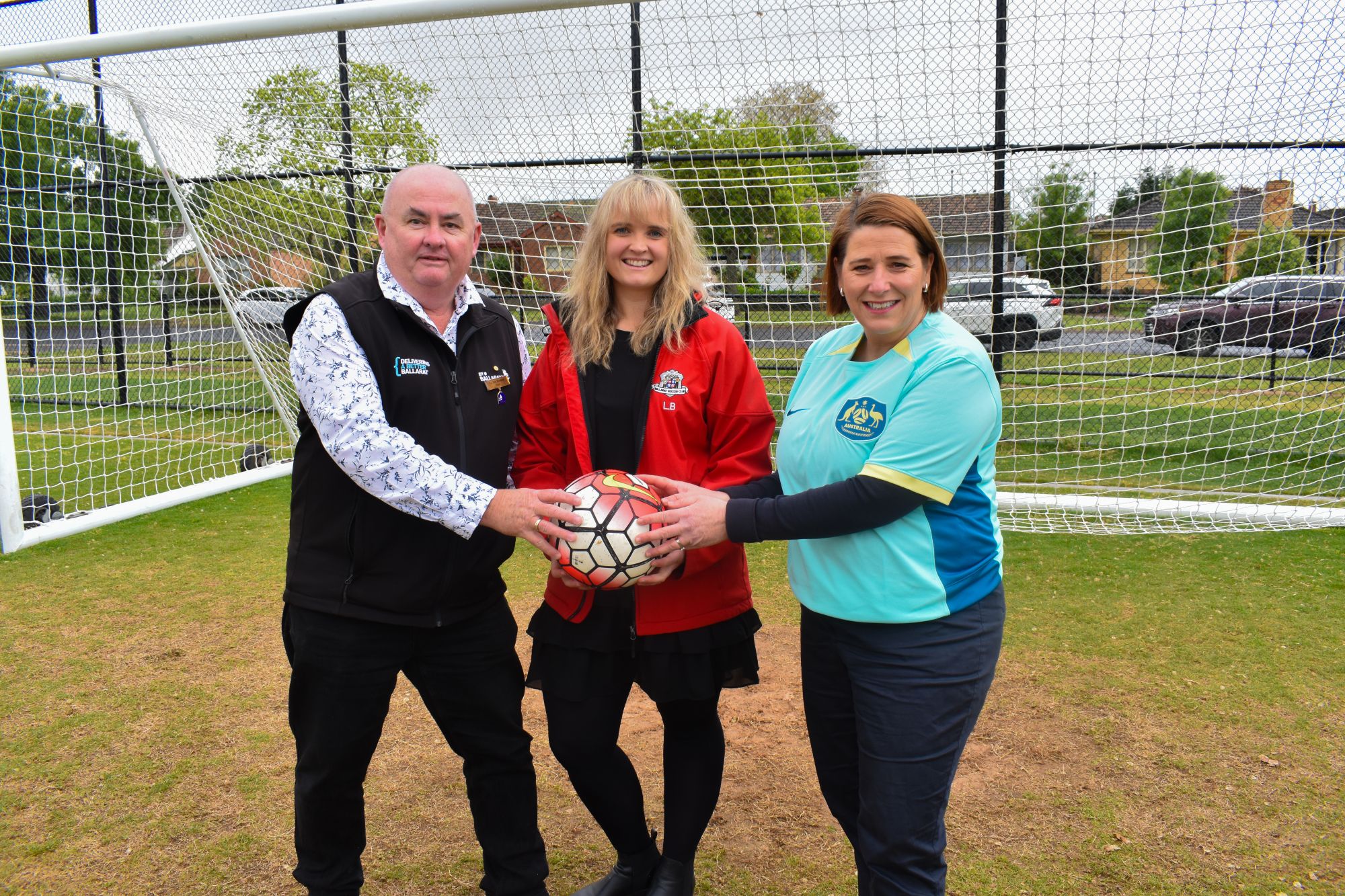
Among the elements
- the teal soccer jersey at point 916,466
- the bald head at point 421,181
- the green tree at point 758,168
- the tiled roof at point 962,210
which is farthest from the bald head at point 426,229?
the tiled roof at point 962,210

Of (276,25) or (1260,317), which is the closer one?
(276,25)

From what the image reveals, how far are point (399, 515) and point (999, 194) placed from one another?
4.75 m

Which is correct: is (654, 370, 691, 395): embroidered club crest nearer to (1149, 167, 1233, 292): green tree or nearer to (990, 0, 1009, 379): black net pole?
(990, 0, 1009, 379): black net pole

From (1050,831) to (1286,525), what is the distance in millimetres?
3116

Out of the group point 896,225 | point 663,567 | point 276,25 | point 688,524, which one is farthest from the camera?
point 276,25

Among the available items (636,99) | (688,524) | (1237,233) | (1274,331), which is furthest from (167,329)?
(1274,331)

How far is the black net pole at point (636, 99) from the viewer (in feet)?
17.9

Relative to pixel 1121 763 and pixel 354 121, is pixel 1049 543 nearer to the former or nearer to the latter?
pixel 1121 763

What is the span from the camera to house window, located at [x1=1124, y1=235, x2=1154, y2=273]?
5535 mm

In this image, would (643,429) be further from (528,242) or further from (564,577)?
(528,242)

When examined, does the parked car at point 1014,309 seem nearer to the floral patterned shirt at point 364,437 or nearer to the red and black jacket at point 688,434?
the red and black jacket at point 688,434

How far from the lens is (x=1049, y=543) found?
6219 mm

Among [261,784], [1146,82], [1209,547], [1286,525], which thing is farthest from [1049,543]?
[261,784]

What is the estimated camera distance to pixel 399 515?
7.69ft
